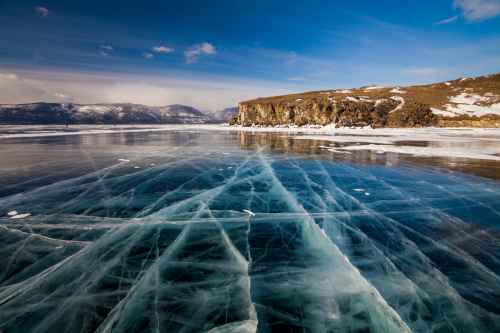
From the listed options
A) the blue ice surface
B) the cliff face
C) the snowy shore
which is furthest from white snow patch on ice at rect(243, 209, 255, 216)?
the cliff face

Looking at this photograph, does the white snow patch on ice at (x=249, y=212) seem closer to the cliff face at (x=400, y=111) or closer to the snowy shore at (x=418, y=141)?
the snowy shore at (x=418, y=141)

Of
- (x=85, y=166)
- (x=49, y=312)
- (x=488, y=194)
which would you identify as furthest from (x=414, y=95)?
(x=49, y=312)

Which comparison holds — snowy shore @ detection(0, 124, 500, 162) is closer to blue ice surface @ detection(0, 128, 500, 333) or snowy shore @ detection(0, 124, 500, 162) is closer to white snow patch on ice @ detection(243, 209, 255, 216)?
blue ice surface @ detection(0, 128, 500, 333)

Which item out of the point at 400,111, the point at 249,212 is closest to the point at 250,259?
the point at 249,212

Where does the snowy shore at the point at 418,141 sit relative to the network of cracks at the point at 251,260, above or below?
above

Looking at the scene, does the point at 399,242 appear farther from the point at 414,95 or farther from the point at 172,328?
the point at 414,95

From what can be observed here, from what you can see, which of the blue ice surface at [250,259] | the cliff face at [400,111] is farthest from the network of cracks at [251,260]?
the cliff face at [400,111]
